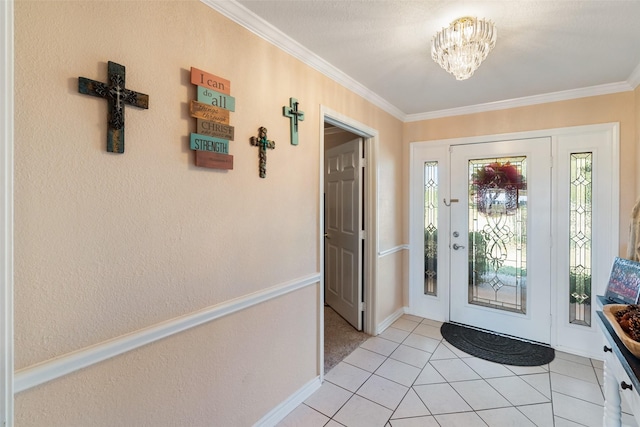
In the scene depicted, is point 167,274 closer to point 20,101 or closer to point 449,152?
point 20,101

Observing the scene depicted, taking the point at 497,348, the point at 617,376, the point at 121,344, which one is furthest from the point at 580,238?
the point at 121,344

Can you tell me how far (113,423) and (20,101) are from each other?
117cm

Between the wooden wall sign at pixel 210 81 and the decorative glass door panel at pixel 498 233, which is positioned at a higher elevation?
the wooden wall sign at pixel 210 81

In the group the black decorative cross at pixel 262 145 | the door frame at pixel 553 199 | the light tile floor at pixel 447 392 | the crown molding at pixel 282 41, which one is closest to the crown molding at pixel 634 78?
the door frame at pixel 553 199

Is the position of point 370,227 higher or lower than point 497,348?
higher

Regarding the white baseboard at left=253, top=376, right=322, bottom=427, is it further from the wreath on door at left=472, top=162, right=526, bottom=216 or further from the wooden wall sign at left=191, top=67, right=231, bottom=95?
the wreath on door at left=472, top=162, right=526, bottom=216

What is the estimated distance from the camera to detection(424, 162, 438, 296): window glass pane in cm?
335

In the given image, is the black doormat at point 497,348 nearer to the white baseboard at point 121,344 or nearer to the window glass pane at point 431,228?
the window glass pane at point 431,228

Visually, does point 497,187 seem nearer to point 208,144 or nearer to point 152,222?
point 208,144

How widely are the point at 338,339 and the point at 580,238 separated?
238 cm

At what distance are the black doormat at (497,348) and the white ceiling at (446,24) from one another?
2285mm

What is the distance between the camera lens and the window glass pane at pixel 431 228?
11.0 feet

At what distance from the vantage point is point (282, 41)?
182 cm

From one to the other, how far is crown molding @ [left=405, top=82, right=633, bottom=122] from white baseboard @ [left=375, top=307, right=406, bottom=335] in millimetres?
2226
